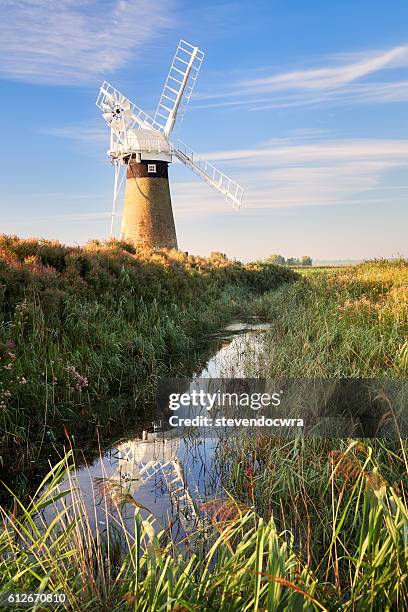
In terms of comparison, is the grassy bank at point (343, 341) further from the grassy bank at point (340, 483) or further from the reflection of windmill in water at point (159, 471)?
the reflection of windmill in water at point (159, 471)

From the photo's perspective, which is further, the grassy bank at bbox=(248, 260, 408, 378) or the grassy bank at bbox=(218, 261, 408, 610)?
the grassy bank at bbox=(248, 260, 408, 378)

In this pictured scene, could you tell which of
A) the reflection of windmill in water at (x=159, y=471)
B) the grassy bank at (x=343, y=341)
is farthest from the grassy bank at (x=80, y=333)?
the grassy bank at (x=343, y=341)

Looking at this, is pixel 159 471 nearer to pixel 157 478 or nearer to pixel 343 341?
pixel 157 478

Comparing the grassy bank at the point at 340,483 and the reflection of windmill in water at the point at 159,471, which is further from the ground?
the grassy bank at the point at 340,483

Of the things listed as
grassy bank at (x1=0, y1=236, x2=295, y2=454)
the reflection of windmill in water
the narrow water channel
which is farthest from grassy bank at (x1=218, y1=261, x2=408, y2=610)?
grassy bank at (x1=0, y1=236, x2=295, y2=454)

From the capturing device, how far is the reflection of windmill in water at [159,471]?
4.00m

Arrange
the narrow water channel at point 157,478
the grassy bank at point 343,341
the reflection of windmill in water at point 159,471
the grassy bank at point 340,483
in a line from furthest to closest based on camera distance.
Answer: the grassy bank at point 343,341, the reflection of windmill in water at point 159,471, the narrow water channel at point 157,478, the grassy bank at point 340,483

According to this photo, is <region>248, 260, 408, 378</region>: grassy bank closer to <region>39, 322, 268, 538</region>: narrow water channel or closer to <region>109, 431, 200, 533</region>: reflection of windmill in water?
<region>39, 322, 268, 538</region>: narrow water channel

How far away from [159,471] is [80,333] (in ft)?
13.1

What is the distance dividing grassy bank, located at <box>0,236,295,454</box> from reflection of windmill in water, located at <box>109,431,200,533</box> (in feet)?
3.00

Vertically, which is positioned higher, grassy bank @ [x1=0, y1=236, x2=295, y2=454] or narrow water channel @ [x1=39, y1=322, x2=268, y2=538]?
grassy bank @ [x1=0, y1=236, x2=295, y2=454]

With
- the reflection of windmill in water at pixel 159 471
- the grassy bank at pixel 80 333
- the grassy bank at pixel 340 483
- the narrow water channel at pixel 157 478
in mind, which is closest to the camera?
the grassy bank at pixel 340 483

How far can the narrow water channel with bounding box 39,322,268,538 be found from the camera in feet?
12.8

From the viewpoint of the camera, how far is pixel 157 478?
15.2ft
